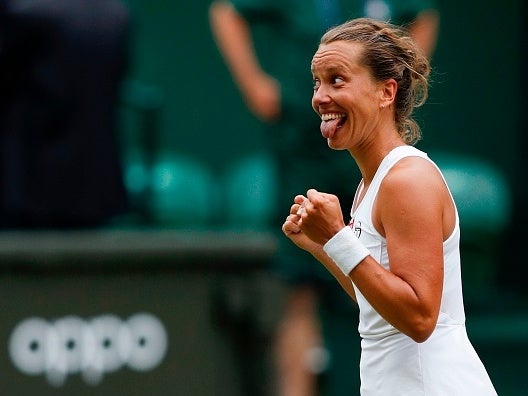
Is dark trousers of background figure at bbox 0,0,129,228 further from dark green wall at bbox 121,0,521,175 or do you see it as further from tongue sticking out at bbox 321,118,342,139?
dark green wall at bbox 121,0,521,175

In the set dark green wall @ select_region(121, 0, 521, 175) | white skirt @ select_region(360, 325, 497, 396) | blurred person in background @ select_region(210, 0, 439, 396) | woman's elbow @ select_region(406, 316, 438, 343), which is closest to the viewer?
woman's elbow @ select_region(406, 316, 438, 343)

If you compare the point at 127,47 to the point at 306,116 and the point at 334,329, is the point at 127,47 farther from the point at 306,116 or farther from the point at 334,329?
the point at 334,329

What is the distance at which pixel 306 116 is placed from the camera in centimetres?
593

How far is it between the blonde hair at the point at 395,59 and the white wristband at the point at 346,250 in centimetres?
39

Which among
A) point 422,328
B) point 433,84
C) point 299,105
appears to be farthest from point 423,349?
point 433,84

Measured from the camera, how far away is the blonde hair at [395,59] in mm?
3123

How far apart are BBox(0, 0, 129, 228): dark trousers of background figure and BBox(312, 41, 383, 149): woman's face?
2133 millimetres

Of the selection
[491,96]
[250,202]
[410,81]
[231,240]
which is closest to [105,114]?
[231,240]

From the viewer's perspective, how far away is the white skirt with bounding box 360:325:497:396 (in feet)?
10.0

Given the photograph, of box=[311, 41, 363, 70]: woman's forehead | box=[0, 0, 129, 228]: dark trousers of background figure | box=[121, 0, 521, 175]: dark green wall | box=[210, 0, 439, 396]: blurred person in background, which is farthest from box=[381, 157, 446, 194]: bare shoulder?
box=[121, 0, 521, 175]: dark green wall

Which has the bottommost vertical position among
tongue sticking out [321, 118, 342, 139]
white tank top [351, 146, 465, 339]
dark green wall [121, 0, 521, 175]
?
white tank top [351, 146, 465, 339]

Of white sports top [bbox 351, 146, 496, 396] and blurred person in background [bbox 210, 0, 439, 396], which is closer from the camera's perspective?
white sports top [bbox 351, 146, 496, 396]

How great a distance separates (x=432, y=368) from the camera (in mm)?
3070

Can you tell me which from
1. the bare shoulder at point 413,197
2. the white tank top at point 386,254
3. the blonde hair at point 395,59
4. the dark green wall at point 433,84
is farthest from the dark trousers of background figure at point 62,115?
the dark green wall at point 433,84
